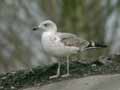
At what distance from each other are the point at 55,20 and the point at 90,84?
3.75 m

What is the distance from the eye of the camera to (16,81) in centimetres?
538

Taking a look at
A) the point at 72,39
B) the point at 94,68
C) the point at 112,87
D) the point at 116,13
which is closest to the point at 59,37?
the point at 72,39

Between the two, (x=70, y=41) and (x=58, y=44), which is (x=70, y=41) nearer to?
(x=70, y=41)

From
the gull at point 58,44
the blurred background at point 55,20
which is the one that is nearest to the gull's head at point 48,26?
the gull at point 58,44

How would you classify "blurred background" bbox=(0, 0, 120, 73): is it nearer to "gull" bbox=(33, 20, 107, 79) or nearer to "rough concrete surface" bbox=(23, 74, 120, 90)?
"gull" bbox=(33, 20, 107, 79)

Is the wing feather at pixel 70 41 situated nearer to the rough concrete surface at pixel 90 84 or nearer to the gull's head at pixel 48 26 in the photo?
the gull's head at pixel 48 26

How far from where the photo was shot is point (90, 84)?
191 inches

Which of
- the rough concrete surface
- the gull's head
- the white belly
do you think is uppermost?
the gull's head

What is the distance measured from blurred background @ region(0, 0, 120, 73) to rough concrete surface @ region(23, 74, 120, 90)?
3.28 metres

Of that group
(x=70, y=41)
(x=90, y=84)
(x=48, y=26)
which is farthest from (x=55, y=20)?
(x=90, y=84)

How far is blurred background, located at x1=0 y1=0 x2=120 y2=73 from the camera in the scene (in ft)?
27.6

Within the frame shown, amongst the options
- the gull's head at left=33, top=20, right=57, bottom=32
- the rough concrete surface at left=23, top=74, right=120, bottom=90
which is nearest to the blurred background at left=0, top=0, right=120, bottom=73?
the gull's head at left=33, top=20, right=57, bottom=32

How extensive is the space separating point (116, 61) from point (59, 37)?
0.89 m

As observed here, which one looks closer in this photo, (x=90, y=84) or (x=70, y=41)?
(x=90, y=84)
